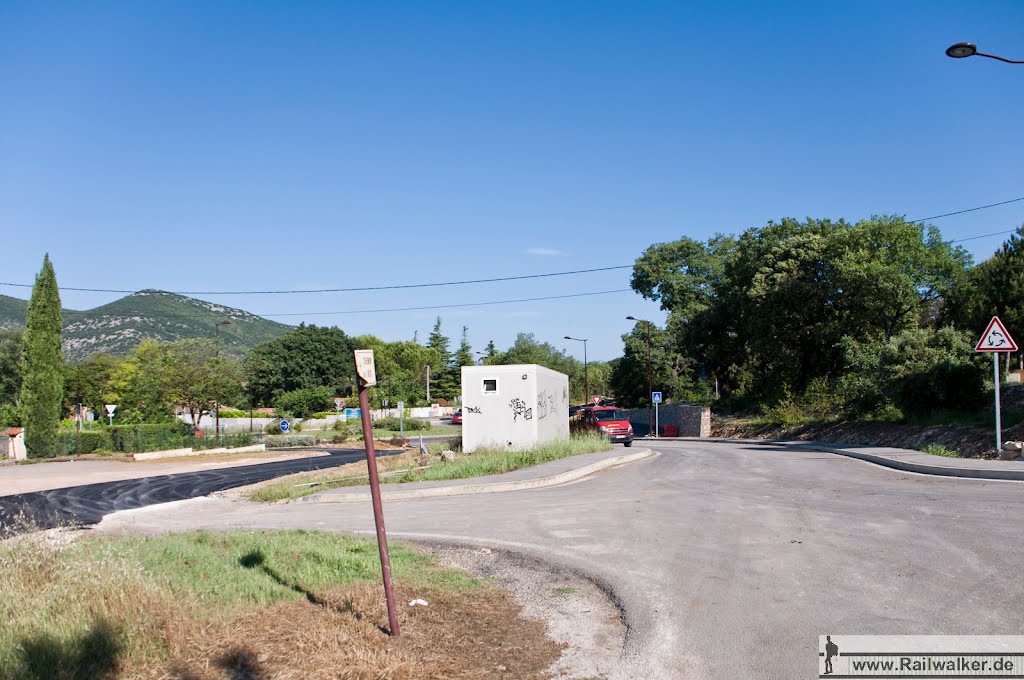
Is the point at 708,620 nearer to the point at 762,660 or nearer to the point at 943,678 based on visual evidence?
the point at 762,660

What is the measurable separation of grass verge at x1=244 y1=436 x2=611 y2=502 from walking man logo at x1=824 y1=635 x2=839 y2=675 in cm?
1452

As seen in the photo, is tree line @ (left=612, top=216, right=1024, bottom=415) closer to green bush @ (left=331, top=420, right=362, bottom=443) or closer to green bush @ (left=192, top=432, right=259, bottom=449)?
green bush @ (left=331, top=420, right=362, bottom=443)

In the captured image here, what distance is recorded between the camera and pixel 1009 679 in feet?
16.7

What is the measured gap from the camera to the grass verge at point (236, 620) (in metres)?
5.28

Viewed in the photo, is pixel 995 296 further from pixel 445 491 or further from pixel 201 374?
pixel 201 374

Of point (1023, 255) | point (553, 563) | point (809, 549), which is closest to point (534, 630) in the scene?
point (553, 563)

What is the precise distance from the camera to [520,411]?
29.7 meters

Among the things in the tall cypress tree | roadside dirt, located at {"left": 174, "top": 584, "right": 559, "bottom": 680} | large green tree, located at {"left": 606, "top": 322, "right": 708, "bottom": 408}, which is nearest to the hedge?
the tall cypress tree

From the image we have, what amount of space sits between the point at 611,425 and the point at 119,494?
2260 centimetres

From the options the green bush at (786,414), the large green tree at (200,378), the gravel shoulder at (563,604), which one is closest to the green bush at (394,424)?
the large green tree at (200,378)

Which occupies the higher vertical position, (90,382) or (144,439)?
(90,382)

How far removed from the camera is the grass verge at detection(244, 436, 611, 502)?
20.0 metres

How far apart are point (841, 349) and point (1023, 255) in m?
10.6

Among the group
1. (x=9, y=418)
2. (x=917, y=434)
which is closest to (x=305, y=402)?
(x=9, y=418)
